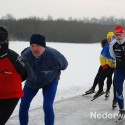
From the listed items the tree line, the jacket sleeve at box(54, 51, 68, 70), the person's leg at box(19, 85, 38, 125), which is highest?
the jacket sleeve at box(54, 51, 68, 70)

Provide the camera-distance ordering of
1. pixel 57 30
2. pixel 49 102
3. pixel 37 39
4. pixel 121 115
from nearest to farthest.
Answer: pixel 37 39
pixel 49 102
pixel 121 115
pixel 57 30

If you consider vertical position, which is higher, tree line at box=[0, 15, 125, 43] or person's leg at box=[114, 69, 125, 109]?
person's leg at box=[114, 69, 125, 109]

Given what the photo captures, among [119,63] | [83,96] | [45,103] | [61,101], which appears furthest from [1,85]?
[83,96]

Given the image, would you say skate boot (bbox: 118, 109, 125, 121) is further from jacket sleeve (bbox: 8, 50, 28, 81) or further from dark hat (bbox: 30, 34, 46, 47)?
jacket sleeve (bbox: 8, 50, 28, 81)

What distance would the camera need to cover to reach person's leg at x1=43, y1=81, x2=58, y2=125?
4923 mm

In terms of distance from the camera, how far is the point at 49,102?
493cm

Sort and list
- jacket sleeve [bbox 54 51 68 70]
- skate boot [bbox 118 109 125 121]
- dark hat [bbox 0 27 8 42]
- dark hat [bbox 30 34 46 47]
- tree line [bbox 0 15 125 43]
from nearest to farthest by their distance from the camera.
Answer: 1. dark hat [bbox 0 27 8 42]
2. dark hat [bbox 30 34 46 47]
3. jacket sleeve [bbox 54 51 68 70]
4. skate boot [bbox 118 109 125 121]
5. tree line [bbox 0 15 125 43]

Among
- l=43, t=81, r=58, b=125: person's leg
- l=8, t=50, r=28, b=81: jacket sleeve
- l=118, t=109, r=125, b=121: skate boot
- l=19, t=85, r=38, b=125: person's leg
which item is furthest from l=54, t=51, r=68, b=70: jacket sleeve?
l=118, t=109, r=125, b=121: skate boot

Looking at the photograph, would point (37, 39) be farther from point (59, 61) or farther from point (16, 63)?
point (16, 63)

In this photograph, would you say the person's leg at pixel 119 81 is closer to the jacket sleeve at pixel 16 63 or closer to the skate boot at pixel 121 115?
the skate boot at pixel 121 115

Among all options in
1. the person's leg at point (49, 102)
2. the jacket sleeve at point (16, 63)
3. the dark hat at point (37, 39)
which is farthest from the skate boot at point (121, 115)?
the jacket sleeve at point (16, 63)

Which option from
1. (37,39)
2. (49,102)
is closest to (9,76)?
(37,39)

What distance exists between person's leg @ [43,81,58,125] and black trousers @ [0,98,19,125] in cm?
143

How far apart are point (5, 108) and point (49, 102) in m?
1.53
